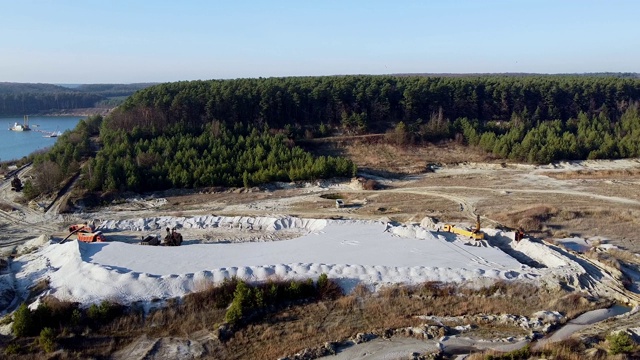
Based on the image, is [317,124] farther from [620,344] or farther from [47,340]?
[620,344]

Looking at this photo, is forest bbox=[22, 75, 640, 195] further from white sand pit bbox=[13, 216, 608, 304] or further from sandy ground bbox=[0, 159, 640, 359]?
white sand pit bbox=[13, 216, 608, 304]

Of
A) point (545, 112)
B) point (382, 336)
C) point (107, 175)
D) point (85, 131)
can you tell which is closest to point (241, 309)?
point (382, 336)

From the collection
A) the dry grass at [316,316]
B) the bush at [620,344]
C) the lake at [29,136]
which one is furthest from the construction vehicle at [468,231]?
the lake at [29,136]

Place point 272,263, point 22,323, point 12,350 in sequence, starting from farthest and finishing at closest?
point 272,263
point 22,323
point 12,350

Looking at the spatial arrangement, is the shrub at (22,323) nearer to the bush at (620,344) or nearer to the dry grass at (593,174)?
the bush at (620,344)

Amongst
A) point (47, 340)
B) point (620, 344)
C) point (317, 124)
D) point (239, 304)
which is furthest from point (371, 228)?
point (317, 124)

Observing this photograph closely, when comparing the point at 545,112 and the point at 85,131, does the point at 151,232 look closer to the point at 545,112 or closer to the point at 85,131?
the point at 85,131
